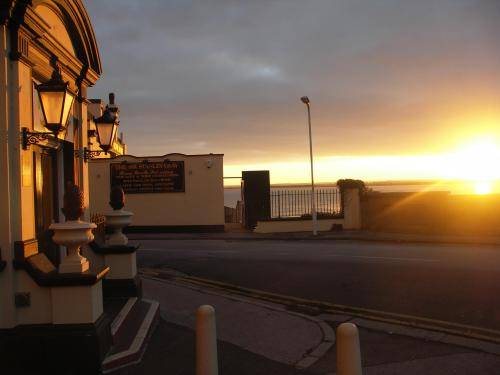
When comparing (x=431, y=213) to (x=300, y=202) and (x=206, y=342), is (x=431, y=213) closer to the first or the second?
(x=300, y=202)

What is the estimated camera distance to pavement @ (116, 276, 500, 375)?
20.3 ft

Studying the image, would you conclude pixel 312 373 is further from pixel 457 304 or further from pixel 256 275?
pixel 256 275

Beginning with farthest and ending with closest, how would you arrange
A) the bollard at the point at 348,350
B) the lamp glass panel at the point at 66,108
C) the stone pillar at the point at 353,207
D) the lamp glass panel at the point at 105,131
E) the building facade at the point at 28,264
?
the stone pillar at the point at 353,207, the lamp glass panel at the point at 105,131, the lamp glass panel at the point at 66,108, the building facade at the point at 28,264, the bollard at the point at 348,350

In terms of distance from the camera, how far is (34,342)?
5598 mm

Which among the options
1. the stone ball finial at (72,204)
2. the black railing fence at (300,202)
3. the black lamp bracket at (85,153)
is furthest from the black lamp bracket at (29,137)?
the black railing fence at (300,202)

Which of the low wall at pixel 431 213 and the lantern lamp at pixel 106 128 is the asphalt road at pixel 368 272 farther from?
the lantern lamp at pixel 106 128

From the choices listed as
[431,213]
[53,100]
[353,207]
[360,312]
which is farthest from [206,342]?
[353,207]

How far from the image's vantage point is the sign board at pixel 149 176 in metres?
24.8

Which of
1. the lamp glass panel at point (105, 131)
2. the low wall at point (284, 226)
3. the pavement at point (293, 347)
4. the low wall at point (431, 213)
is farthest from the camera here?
the low wall at point (284, 226)

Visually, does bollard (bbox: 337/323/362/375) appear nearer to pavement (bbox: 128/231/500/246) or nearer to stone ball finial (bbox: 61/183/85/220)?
stone ball finial (bbox: 61/183/85/220)

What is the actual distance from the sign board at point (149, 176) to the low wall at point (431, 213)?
8.70 meters

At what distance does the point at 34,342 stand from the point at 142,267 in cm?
855

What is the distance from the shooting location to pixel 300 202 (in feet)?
84.6

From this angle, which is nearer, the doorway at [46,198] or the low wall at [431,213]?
the doorway at [46,198]
